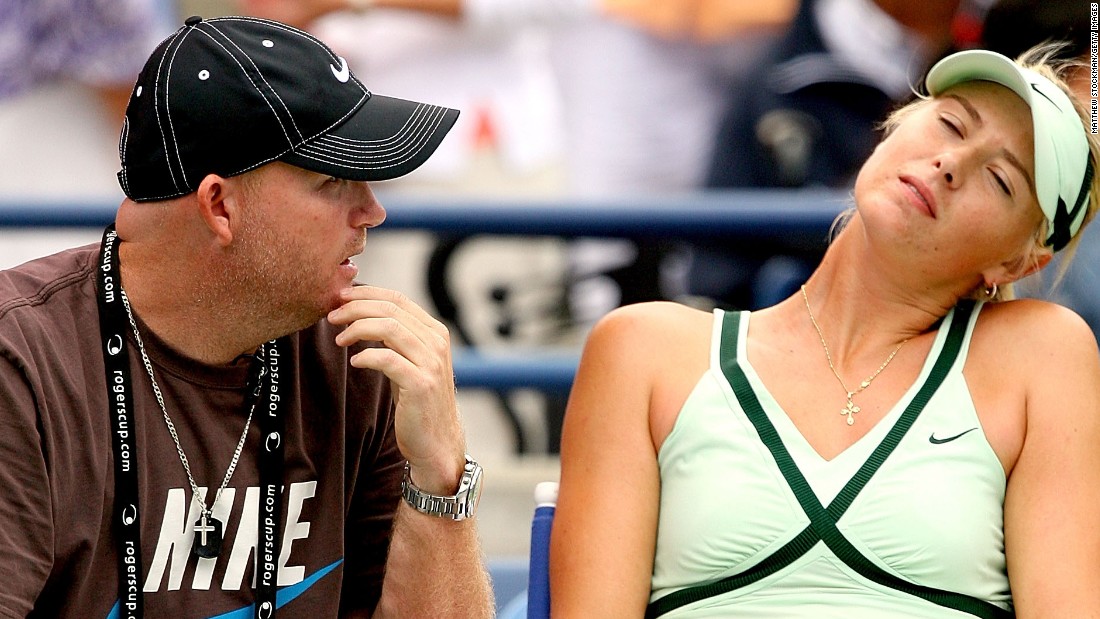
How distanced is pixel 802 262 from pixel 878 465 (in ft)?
5.93

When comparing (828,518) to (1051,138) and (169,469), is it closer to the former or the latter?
(1051,138)

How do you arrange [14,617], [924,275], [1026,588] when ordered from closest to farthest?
1. [14,617]
2. [1026,588]
3. [924,275]

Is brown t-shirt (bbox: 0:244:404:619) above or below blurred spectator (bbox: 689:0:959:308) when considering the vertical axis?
below

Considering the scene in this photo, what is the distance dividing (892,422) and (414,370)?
724 millimetres

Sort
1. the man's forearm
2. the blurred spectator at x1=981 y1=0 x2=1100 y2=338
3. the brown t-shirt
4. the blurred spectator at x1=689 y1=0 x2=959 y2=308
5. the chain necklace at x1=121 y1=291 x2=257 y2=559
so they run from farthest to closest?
1. the blurred spectator at x1=689 y1=0 x2=959 y2=308
2. the blurred spectator at x1=981 y1=0 x2=1100 y2=338
3. the man's forearm
4. the chain necklace at x1=121 y1=291 x2=257 y2=559
5. the brown t-shirt

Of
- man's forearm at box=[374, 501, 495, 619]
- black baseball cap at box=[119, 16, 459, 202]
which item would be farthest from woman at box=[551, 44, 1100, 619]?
black baseball cap at box=[119, 16, 459, 202]

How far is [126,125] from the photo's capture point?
6.02 feet

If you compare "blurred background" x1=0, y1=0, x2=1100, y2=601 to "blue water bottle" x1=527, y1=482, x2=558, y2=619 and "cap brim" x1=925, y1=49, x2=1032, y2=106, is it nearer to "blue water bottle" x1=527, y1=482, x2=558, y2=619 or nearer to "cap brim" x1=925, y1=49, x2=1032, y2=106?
"cap brim" x1=925, y1=49, x2=1032, y2=106

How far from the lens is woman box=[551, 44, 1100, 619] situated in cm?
199

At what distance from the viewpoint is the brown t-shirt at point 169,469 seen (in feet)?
5.52

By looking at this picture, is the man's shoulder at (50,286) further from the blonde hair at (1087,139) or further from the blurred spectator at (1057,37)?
the blurred spectator at (1057,37)

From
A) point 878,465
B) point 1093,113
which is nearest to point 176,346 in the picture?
point 878,465

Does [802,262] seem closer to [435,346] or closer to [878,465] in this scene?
[878,465]

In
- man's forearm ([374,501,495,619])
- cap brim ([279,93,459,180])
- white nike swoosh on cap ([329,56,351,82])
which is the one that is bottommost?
man's forearm ([374,501,495,619])
